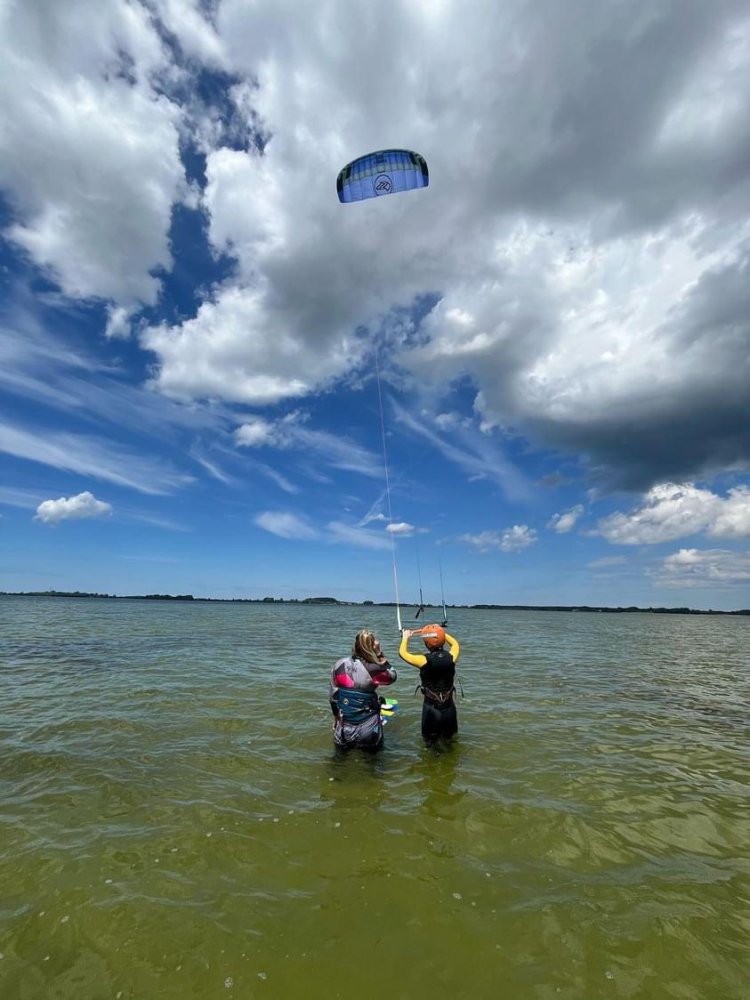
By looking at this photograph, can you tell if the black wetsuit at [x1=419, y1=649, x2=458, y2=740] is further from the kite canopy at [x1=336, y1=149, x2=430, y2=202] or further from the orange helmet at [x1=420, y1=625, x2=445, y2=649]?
the kite canopy at [x1=336, y1=149, x2=430, y2=202]

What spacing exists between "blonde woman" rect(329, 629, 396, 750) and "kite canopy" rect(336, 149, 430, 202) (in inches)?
719

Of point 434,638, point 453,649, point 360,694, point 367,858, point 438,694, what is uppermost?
point 434,638

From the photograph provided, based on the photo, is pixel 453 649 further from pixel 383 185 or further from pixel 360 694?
pixel 383 185

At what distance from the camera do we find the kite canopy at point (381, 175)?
63.3 feet

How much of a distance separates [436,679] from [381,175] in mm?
19449

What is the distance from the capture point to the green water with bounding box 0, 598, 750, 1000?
4.32m

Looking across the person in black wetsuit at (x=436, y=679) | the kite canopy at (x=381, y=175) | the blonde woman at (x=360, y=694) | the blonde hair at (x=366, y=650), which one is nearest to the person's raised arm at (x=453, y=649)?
the person in black wetsuit at (x=436, y=679)

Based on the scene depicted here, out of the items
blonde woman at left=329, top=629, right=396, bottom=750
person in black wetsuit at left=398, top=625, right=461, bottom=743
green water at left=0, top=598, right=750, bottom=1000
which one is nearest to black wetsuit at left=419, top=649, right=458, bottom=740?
person in black wetsuit at left=398, top=625, right=461, bottom=743

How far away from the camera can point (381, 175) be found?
1938cm

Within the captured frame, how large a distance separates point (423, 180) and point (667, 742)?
21476mm

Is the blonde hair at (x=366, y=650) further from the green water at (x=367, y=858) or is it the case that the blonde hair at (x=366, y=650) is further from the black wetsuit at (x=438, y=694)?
the green water at (x=367, y=858)

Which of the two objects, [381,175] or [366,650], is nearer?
[366,650]

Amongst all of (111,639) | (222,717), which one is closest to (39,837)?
(222,717)

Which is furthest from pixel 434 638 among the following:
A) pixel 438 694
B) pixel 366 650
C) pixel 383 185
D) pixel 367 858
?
pixel 383 185
